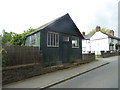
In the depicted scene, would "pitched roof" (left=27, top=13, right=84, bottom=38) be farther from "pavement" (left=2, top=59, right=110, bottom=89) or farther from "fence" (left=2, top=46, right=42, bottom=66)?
"pavement" (left=2, top=59, right=110, bottom=89)

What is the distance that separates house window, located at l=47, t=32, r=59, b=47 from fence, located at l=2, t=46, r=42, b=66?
7.60ft

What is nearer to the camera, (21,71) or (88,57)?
(21,71)

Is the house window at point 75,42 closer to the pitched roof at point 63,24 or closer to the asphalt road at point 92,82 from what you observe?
the pitched roof at point 63,24

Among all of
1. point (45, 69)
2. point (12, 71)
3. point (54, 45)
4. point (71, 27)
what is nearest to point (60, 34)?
point (54, 45)

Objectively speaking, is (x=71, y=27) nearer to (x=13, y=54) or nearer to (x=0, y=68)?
(x=13, y=54)

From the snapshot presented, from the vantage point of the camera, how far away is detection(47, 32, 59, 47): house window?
10.9 metres

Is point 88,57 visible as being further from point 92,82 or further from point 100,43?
point 100,43

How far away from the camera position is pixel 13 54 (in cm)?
719

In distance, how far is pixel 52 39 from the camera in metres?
11.2

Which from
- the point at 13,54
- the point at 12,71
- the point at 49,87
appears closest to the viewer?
the point at 49,87

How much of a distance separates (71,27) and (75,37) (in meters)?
1.72

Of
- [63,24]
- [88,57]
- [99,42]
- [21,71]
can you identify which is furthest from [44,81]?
[99,42]

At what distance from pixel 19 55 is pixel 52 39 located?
182 inches

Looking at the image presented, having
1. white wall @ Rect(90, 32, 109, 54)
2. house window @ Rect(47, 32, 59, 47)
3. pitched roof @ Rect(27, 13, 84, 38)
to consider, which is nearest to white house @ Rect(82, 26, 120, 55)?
white wall @ Rect(90, 32, 109, 54)
